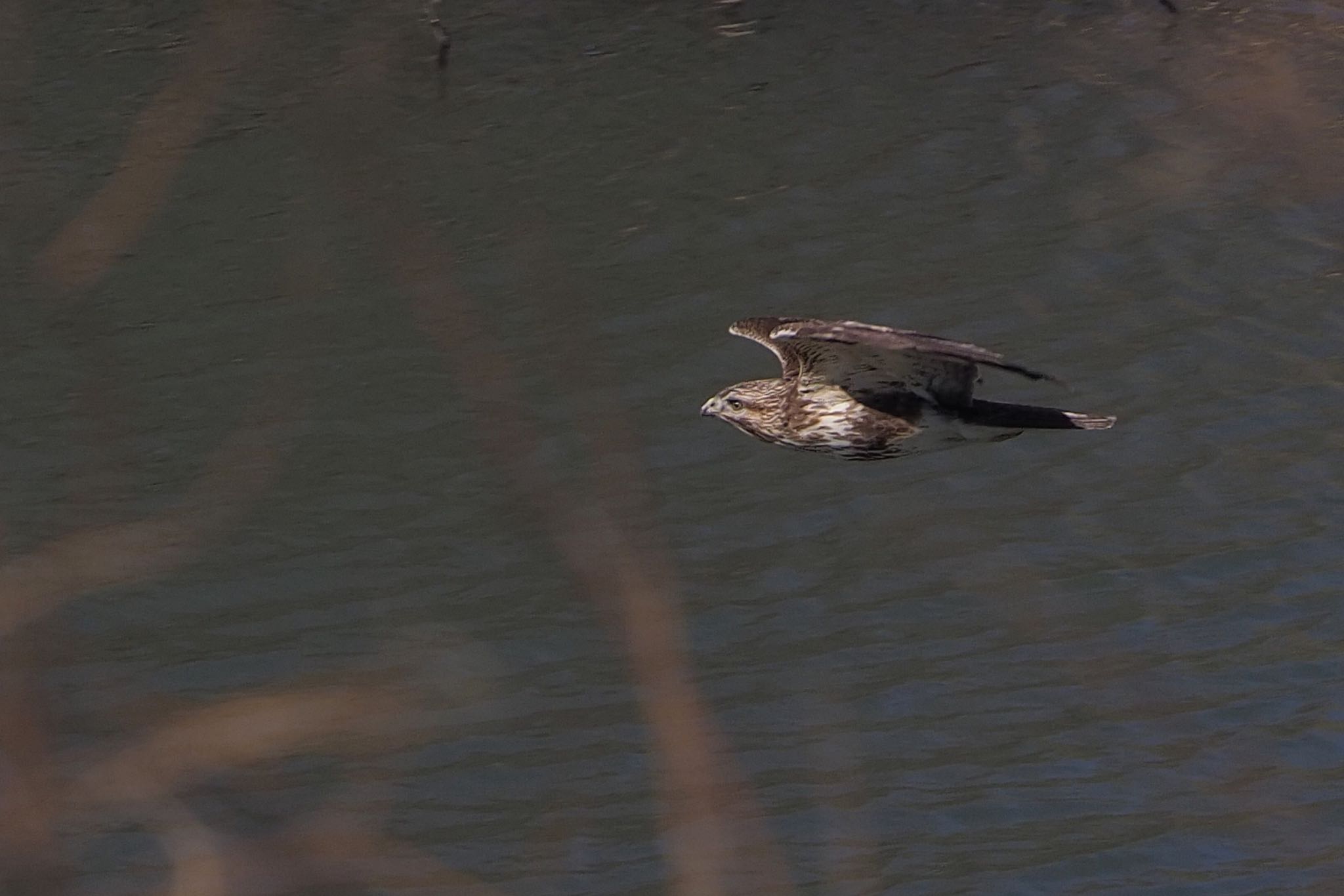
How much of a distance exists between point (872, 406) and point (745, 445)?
8.72 ft

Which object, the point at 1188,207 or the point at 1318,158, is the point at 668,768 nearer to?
the point at 1188,207

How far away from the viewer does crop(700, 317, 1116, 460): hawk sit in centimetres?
685

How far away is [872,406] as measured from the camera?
7.17m

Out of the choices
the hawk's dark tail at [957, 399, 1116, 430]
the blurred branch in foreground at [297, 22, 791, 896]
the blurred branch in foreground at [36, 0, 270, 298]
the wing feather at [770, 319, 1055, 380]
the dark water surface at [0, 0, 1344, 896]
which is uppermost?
the blurred branch in foreground at [36, 0, 270, 298]

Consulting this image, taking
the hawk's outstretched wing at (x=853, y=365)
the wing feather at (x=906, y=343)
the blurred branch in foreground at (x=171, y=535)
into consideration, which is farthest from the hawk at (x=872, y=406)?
the blurred branch in foreground at (x=171, y=535)

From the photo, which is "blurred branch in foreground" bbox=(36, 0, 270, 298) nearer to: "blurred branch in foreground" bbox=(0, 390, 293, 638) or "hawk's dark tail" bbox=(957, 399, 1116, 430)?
"blurred branch in foreground" bbox=(0, 390, 293, 638)

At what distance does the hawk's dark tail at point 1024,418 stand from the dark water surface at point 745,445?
0.75 meters

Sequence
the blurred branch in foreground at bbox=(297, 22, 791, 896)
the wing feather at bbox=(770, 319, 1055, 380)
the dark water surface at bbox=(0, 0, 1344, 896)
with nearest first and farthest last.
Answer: the blurred branch in foreground at bbox=(297, 22, 791, 896)
the wing feather at bbox=(770, 319, 1055, 380)
the dark water surface at bbox=(0, 0, 1344, 896)

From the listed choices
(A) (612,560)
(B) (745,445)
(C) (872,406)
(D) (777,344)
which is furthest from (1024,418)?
(A) (612,560)

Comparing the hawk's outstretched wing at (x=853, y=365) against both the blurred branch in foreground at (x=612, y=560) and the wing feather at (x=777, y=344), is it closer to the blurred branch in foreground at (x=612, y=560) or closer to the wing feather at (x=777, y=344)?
the wing feather at (x=777, y=344)

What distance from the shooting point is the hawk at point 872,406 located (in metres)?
6.85

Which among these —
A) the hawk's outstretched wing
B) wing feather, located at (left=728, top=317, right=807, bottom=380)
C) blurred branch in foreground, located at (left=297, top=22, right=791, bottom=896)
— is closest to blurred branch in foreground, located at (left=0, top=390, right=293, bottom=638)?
blurred branch in foreground, located at (left=297, top=22, right=791, bottom=896)

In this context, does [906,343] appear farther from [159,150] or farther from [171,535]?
[171,535]

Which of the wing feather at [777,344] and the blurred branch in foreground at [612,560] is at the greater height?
the blurred branch in foreground at [612,560]
